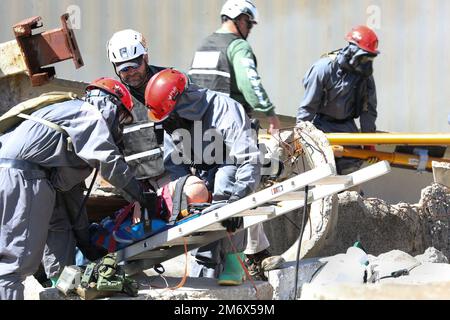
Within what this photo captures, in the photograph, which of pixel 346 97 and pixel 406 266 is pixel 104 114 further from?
Result: pixel 346 97

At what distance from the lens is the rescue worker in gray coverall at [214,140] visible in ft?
22.6

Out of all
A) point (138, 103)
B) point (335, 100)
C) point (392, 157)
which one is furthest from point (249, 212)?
point (392, 157)

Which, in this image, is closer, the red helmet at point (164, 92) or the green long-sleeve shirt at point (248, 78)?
the red helmet at point (164, 92)

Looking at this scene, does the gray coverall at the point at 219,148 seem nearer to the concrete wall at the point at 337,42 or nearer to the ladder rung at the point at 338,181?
the ladder rung at the point at 338,181

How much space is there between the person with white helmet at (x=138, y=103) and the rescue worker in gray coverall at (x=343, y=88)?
2.10 meters

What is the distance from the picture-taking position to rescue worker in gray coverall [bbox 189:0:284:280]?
26.3ft

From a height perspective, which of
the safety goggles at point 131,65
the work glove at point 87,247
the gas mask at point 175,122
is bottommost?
the work glove at point 87,247

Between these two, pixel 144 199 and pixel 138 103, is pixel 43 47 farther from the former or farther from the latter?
pixel 144 199

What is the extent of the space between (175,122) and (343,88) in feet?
9.85

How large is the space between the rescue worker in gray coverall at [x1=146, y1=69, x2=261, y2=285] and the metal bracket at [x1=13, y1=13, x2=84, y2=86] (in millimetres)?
1642

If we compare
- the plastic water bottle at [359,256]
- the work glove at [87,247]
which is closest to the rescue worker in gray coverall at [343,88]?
the plastic water bottle at [359,256]
